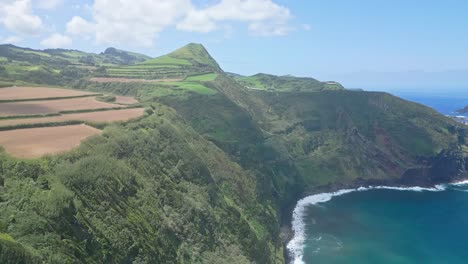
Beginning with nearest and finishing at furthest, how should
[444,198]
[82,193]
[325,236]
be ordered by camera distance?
[82,193] < [325,236] < [444,198]

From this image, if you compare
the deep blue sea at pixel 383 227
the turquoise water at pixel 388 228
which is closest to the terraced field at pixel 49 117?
the deep blue sea at pixel 383 227

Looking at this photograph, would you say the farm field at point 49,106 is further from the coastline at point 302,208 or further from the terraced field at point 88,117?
the coastline at point 302,208

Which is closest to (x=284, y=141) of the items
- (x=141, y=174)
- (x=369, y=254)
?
(x=369, y=254)

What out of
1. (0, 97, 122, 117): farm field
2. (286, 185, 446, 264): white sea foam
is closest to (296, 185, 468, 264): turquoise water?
(286, 185, 446, 264): white sea foam

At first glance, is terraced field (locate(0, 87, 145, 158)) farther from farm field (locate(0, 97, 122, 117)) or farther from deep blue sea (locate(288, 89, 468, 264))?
deep blue sea (locate(288, 89, 468, 264))

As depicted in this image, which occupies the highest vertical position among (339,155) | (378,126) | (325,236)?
(378,126)

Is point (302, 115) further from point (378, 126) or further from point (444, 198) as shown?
point (444, 198)
